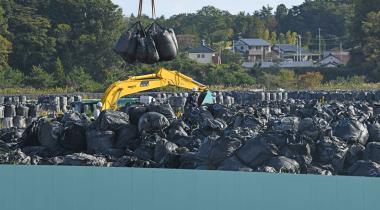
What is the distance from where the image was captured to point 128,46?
405 inches

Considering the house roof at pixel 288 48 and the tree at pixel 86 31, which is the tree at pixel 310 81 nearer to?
the tree at pixel 86 31

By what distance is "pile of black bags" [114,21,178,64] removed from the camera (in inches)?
403

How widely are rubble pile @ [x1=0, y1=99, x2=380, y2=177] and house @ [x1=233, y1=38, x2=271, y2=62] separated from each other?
68288 mm

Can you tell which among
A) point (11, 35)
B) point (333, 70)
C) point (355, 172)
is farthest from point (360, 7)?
point (355, 172)

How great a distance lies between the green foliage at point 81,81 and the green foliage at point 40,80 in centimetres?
116

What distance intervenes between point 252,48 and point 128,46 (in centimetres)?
7406

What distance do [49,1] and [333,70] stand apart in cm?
2166

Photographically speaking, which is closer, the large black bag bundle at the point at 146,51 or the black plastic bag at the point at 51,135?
the large black bag bundle at the point at 146,51

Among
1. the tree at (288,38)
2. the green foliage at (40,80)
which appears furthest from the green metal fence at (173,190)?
the tree at (288,38)

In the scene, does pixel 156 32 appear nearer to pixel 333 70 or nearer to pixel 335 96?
pixel 335 96

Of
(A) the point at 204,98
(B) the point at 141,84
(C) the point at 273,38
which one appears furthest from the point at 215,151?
(C) the point at 273,38

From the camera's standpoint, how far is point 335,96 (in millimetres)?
32438

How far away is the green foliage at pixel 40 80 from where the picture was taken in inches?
1809

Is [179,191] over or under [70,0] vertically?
under
